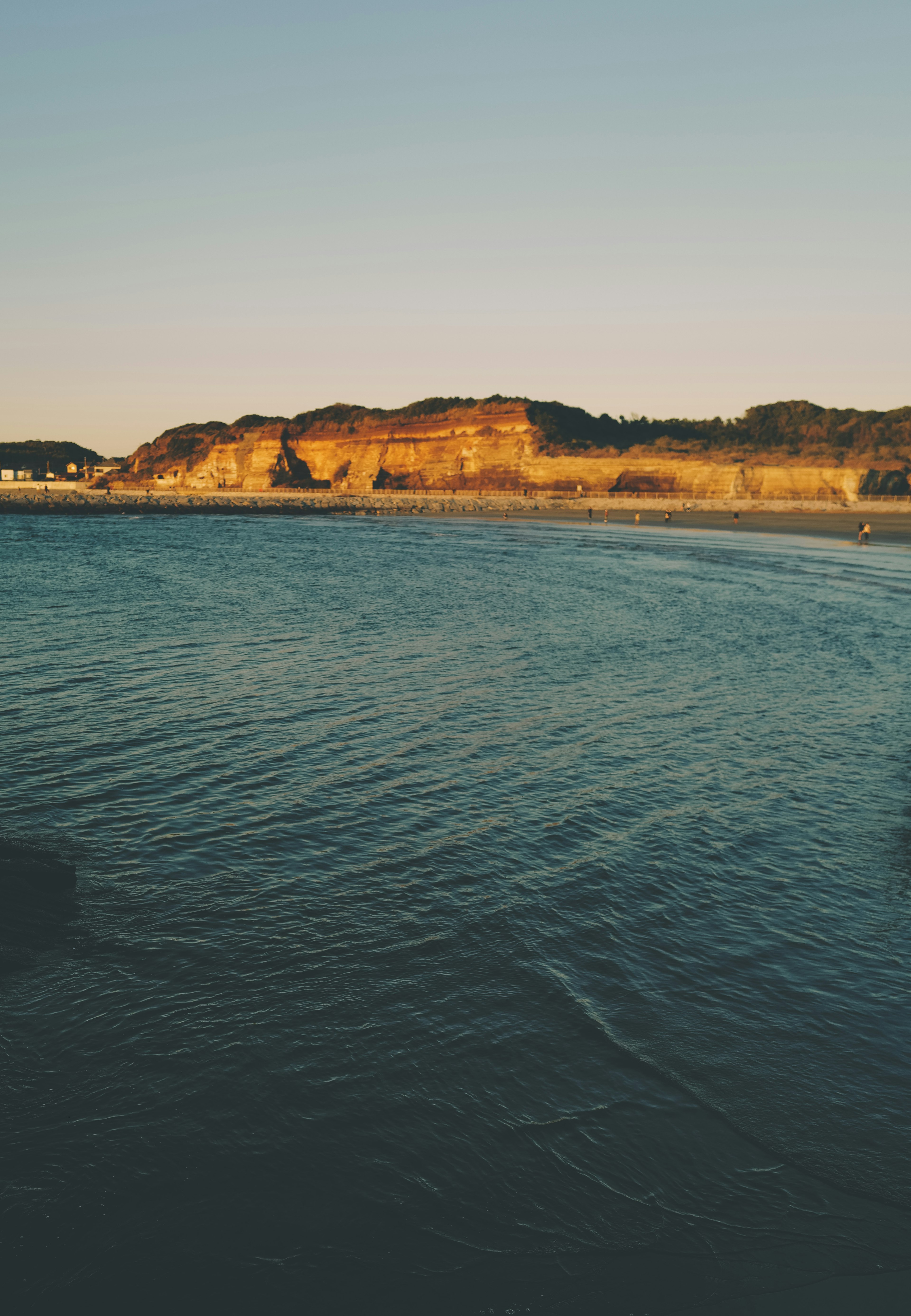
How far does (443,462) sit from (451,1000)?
144486 millimetres

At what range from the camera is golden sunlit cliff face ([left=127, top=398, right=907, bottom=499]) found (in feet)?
368

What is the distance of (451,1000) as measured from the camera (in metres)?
6.49

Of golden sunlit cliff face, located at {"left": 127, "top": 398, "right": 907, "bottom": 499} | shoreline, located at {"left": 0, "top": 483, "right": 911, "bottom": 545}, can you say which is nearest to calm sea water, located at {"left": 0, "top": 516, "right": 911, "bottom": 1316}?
shoreline, located at {"left": 0, "top": 483, "right": 911, "bottom": 545}

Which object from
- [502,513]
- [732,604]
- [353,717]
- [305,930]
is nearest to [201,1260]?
[305,930]

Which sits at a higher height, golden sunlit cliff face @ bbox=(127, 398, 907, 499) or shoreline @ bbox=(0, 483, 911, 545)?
golden sunlit cliff face @ bbox=(127, 398, 907, 499)

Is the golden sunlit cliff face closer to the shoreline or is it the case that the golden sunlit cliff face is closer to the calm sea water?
the shoreline

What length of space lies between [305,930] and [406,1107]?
2.47 m

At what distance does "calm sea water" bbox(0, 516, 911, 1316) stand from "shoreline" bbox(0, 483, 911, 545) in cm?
6419

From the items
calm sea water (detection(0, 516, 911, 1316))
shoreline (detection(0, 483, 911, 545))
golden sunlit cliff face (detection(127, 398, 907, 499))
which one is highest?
golden sunlit cliff face (detection(127, 398, 907, 499))

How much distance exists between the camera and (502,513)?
108 metres

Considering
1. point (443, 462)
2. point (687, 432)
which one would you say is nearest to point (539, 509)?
point (443, 462)

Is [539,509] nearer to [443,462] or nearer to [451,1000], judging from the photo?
[443,462]

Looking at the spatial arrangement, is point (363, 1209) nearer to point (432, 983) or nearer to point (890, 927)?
point (432, 983)

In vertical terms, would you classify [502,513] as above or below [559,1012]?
above
